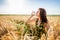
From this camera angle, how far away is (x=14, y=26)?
2262 mm

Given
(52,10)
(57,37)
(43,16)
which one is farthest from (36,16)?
(57,37)

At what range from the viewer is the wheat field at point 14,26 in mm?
2232

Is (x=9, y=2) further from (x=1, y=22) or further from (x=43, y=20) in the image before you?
→ (x=43, y=20)

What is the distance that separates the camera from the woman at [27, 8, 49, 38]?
2234 mm

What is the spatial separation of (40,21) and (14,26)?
17.8 inches

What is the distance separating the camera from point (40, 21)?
2.27 metres

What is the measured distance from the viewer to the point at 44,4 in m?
2.30

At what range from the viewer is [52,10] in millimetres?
2318

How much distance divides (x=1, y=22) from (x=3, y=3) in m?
0.33

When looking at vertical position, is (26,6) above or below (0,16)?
above

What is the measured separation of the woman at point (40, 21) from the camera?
223cm

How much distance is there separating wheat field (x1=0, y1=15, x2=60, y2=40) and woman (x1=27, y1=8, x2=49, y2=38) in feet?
0.24

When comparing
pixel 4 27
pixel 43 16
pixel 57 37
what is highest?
pixel 43 16

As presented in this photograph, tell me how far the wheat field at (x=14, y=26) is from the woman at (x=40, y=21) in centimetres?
7
